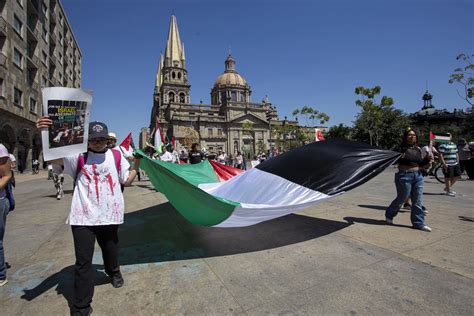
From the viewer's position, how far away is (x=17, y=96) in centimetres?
2341

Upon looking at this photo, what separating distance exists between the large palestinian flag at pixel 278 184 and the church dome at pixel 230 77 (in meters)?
76.4

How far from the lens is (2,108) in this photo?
2045cm

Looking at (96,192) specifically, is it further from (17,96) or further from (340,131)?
(340,131)

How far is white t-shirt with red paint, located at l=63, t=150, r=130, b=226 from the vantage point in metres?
A: 2.42

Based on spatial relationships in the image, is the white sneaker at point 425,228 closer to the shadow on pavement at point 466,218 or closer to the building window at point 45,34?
the shadow on pavement at point 466,218

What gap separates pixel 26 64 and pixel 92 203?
30.8 m

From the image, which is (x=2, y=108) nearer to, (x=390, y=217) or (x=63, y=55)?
(x=63, y=55)

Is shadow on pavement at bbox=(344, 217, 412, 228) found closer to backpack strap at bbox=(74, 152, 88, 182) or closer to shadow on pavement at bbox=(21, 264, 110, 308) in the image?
shadow on pavement at bbox=(21, 264, 110, 308)

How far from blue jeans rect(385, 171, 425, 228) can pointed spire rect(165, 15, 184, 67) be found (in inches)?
2887

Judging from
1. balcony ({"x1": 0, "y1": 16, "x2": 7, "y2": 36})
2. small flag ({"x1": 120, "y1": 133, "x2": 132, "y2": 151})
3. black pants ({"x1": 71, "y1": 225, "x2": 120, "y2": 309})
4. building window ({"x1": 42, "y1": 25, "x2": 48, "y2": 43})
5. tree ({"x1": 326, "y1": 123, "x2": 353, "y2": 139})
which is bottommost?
black pants ({"x1": 71, "y1": 225, "x2": 120, "y2": 309})

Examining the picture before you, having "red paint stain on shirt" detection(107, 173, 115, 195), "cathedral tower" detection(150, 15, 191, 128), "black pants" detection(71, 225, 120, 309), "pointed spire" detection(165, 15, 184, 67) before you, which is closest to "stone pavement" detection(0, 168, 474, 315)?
"black pants" detection(71, 225, 120, 309)

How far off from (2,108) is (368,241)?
26871 millimetres

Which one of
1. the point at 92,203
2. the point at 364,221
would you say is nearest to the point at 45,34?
the point at 92,203

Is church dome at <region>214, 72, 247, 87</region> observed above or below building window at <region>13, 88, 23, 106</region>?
above
